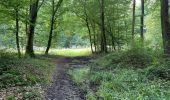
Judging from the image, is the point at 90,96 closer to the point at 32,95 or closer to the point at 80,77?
the point at 32,95

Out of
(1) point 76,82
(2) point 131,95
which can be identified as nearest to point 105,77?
(1) point 76,82

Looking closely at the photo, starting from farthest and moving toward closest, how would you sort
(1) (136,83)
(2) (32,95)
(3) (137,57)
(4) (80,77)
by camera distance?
(3) (137,57) < (4) (80,77) < (1) (136,83) < (2) (32,95)

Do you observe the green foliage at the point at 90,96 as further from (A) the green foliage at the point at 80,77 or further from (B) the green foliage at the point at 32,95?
(A) the green foliage at the point at 80,77

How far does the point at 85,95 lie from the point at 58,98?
44.0 inches

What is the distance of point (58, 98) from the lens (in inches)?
423

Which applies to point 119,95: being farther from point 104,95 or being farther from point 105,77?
point 105,77

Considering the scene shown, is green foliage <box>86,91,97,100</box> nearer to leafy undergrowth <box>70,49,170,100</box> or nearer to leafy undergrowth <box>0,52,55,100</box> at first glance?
leafy undergrowth <box>70,49,170,100</box>

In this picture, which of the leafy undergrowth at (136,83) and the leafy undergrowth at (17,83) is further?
the leafy undergrowth at (17,83)

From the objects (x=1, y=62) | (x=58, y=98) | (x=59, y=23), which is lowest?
(x=58, y=98)

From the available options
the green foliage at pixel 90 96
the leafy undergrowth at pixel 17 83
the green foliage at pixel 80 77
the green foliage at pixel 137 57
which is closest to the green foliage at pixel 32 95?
the leafy undergrowth at pixel 17 83

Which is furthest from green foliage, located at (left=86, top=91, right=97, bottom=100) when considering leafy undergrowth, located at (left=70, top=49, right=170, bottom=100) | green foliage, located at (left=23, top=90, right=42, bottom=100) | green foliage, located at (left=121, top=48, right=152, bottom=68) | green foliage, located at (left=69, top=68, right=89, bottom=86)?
green foliage, located at (left=121, top=48, right=152, bottom=68)

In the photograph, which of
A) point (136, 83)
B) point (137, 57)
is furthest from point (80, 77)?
point (136, 83)

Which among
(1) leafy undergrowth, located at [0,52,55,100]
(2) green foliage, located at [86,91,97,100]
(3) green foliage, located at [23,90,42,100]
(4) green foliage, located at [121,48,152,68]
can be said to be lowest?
(2) green foliage, located at [86,91,97,100]

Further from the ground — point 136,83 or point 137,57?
point 137,57
